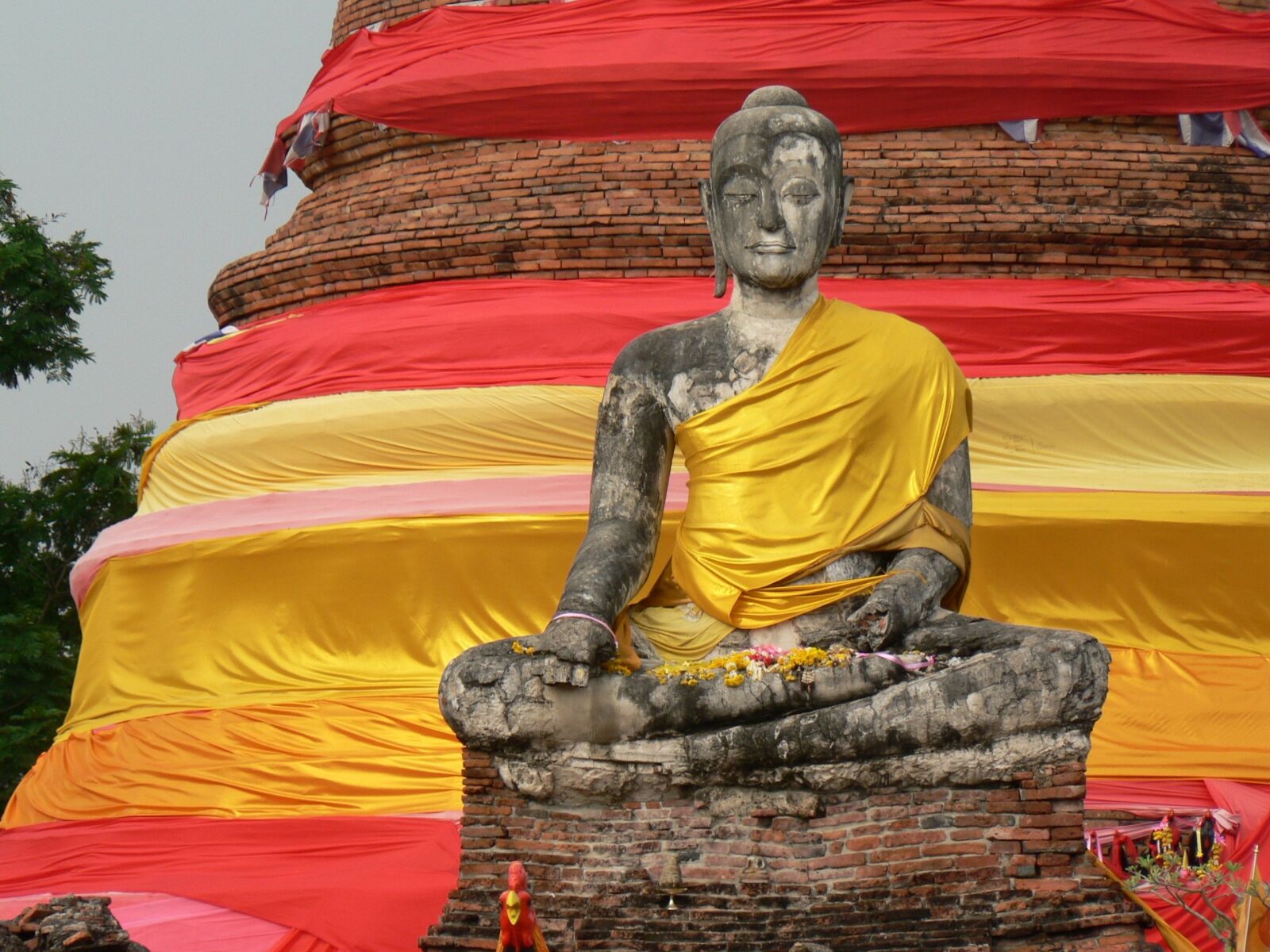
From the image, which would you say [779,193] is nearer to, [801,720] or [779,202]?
[779,202]

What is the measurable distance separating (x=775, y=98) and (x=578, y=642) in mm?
2258

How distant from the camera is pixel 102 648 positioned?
13.3 metres

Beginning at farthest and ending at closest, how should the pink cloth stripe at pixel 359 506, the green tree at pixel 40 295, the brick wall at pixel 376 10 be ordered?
the green tree at pixel 40 295
the brick wall at pixel 376 10
the pink cloth stripe at pixel 359 506

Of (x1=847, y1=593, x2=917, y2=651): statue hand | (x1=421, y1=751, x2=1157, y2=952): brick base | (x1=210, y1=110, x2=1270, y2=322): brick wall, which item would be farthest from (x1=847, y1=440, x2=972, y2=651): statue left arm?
(x1=210, y1=110, x2=1270, y2=322): brick wall

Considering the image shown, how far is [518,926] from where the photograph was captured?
8000 mm

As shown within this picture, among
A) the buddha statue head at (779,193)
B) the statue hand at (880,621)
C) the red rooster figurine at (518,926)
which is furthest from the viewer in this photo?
the buddha statue head at (779,193)

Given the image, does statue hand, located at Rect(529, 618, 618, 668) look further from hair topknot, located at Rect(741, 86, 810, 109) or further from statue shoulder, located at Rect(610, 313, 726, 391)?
hair topknot, located at Rect(741, 86, 810, 109)

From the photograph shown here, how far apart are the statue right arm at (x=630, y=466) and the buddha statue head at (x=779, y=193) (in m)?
0.58

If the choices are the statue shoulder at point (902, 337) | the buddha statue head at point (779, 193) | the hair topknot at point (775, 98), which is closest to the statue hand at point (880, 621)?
the statue shoulder at point (902, 337)

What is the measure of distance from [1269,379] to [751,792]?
17.7ft

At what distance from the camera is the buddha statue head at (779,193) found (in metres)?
9.22

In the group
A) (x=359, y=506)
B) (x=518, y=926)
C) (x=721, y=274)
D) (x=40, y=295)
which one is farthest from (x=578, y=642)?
(x=40, y=295)

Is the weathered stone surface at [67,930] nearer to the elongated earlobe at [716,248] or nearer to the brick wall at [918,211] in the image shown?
the elongated earlobe at [716,248]

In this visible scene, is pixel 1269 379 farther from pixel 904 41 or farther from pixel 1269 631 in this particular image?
pixel 904 41
